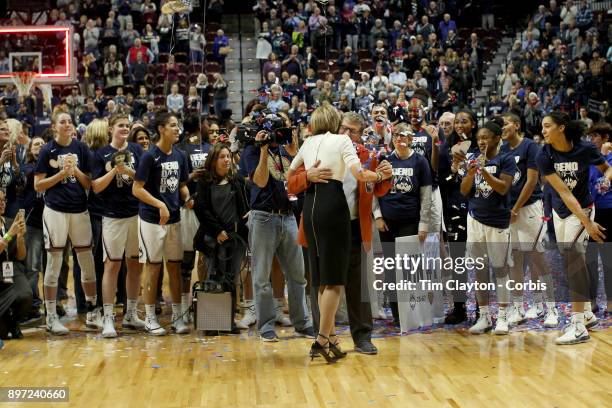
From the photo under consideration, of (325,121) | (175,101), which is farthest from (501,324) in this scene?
(175,101)

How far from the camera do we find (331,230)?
239 inches

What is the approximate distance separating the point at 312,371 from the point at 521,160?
2517 mm

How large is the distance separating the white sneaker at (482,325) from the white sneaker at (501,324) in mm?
66

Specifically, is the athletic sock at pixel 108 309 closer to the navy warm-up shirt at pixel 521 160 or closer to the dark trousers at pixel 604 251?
the navy warm-up shirt at pixel 521 160

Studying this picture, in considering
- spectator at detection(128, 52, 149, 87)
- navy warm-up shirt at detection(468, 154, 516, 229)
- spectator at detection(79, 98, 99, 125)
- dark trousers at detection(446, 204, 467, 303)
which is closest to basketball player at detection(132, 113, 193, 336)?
dark trousers at detection(446, 204, 467, 303)

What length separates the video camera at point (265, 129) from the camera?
6.64 m

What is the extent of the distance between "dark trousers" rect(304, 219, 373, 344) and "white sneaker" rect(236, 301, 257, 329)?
1.19 meters

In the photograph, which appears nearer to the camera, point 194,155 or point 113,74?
point 194,155

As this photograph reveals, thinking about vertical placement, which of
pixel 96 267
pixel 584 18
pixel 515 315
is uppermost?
pixel 584 18

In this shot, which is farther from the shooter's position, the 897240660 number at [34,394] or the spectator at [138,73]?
the spectator at [138,73]

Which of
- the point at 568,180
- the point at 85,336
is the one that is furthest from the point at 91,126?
the point at 568,180

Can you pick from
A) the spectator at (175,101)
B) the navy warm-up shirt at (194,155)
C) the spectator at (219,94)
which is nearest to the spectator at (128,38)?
the spectator at (175,101)

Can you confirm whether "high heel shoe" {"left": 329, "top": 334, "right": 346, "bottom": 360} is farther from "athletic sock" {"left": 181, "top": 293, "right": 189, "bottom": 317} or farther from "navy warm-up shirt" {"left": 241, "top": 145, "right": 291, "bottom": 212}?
"athletic sock" {"left": 181, "top": 293, "right": 189, "bottom": 317}

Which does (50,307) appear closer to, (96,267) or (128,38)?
(96,267)
